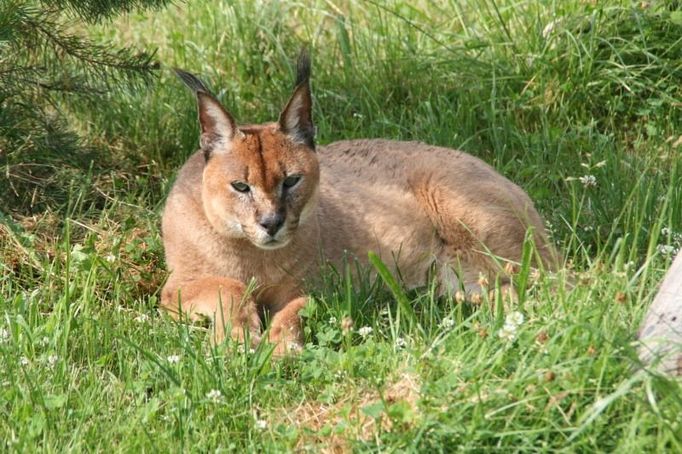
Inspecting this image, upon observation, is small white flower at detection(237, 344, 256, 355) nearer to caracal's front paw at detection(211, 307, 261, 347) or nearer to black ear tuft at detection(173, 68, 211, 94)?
caracal's front paw at detection(211, 307, 261, 347)

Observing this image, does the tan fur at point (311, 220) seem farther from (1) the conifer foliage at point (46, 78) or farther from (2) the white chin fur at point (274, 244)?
(1) the conifer foliage at point (46, 78)

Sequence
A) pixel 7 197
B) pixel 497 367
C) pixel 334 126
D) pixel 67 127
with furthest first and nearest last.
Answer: pixel 334 126, pixel 67 127, pixel 7 197, pixel 497 367

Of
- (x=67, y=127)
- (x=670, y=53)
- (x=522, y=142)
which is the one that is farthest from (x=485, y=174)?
(x=67, y=127)

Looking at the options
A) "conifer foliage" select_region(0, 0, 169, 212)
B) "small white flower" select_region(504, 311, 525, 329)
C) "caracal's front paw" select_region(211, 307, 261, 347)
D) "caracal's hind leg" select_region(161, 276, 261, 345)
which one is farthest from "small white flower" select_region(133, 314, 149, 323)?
"small white flower" select_region(504, 311, 525, 329)

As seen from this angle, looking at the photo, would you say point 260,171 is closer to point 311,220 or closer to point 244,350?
point 311,220

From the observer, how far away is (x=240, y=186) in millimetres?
5055

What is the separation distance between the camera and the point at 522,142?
6902mm

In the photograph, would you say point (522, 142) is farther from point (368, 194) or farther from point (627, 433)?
point (627, 433)

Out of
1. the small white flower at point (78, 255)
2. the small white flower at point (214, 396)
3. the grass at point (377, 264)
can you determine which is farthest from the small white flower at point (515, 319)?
the small white flower at point (78, 255)

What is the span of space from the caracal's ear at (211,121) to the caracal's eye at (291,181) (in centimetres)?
31

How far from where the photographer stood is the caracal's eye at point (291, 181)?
5.11 metres

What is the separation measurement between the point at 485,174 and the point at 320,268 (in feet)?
3.52

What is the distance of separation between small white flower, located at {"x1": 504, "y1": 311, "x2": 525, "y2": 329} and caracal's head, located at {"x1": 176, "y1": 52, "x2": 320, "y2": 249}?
125cm

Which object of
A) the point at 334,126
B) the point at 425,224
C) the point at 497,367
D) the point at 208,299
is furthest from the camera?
the point at 334,126
